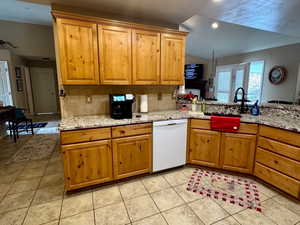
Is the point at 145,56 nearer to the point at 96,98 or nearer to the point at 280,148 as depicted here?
the point at 96,98

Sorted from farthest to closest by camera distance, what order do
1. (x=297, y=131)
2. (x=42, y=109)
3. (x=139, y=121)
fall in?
(x=42, y=109) → (x=139, y=121) → (x=297, y=131)

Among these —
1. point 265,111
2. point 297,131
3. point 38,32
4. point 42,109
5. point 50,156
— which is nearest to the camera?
point 297,131

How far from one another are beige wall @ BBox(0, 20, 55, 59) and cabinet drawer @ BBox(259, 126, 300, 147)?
6.65 meters

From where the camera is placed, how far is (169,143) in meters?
2.40

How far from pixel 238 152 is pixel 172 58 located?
1802 mm

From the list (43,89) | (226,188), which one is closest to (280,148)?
(226,188)

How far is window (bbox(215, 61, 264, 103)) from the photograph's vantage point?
508cm

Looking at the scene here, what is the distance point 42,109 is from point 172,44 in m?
7.33

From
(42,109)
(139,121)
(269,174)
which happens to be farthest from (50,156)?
(42,109)

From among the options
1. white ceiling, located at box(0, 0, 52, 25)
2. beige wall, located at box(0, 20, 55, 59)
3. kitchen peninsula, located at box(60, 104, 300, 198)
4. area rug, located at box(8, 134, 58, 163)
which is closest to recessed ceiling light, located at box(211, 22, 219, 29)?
kitchen peninsula, located at box(60, 104, 300, 198)

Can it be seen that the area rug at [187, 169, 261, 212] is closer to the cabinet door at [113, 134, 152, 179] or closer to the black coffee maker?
the cabinet door at [113, 134, 152, 179]

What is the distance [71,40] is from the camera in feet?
6.58

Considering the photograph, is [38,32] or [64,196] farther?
[38,32]

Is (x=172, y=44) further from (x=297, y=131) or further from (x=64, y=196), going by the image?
(x=64, y=196)
